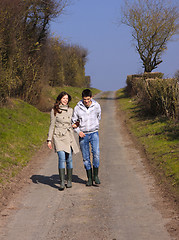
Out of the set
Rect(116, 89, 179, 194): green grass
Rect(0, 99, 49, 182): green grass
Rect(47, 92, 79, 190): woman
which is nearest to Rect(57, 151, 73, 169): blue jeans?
Rect(47, 92, 79, 190): woman

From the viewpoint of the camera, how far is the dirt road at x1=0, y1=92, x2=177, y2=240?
5895 mm

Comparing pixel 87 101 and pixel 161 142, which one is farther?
pixel 161 142

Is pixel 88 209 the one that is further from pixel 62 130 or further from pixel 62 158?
pixel 62 130

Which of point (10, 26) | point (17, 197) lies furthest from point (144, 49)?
point (17, 197)

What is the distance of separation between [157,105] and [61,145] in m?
14.0

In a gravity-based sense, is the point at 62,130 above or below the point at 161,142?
above

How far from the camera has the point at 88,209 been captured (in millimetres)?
7141

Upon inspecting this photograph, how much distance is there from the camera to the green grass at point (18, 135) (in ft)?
38.9

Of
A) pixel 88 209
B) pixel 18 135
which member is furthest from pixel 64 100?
pixel 18 135

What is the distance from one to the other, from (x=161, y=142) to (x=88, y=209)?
8.54 meters

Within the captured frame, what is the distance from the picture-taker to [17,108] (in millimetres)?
21688

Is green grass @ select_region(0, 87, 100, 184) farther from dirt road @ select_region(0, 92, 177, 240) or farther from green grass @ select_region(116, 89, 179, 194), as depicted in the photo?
green grass @ select_region(116, 89, 179, 194)

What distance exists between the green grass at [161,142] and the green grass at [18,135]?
426 cm

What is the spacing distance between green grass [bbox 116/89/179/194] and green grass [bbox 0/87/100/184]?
4259 mm
